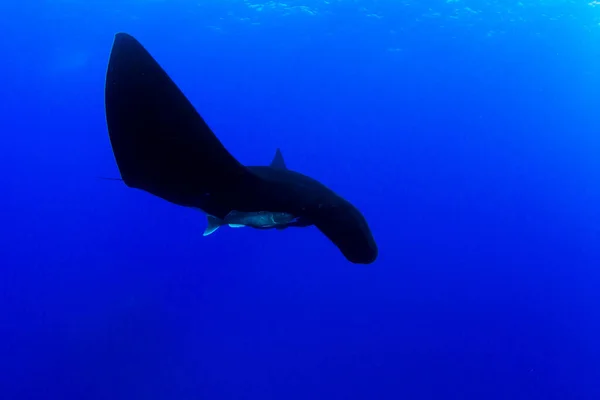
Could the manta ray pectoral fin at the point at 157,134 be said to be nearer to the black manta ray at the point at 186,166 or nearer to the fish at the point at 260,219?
the black manta ray at the point at 186,166

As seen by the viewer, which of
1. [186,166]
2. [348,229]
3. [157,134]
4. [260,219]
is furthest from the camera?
[260,219]

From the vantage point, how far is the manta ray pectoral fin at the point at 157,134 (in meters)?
1.67

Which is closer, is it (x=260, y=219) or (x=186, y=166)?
(x=186, y=166)

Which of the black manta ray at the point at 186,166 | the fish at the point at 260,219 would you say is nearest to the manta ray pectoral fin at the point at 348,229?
the black manta ray at the point at 186,166

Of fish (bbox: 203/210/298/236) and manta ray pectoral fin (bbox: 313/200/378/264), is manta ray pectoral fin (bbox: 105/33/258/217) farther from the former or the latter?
manta ray pectoral fin (bbox: 313/200/378/264)

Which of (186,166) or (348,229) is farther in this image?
(348,229)

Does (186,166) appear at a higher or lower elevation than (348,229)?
lower

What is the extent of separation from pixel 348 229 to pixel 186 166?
93 centimetres

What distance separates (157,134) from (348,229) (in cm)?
111

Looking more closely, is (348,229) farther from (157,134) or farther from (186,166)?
(157,134)

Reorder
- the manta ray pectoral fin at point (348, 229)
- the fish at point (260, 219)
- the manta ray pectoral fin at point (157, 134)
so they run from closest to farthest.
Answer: the manta ray pectoral fin at point (157, 134), the manta ray pectoral fin at point (348, 229), the fish at point (260, 219)

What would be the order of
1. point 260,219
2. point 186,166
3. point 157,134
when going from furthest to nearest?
point 260,219, point 186,166, point 157,134

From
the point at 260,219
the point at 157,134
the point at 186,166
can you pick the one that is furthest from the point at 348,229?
the point at 157,134

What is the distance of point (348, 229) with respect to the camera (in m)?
2.38
